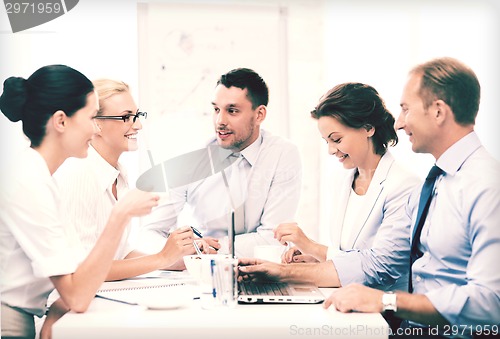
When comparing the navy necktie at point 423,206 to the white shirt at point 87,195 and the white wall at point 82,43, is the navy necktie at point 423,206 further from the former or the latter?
the white wall at point 82,43

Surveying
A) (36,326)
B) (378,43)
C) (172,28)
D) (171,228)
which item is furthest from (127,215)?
(378,43)

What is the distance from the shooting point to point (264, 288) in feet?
5.79

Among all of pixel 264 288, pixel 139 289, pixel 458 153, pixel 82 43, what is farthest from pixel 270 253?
pixel 82 43

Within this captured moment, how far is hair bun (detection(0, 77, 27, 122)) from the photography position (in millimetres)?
1731

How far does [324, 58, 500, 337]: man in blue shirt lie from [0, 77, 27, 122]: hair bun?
104cm

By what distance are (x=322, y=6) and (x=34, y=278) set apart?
1852 millimetres

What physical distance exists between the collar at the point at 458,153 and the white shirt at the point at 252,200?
88 cm

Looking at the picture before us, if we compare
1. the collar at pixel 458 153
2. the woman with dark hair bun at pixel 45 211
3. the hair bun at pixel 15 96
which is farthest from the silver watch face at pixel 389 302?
the hair bun at pixel 15 96

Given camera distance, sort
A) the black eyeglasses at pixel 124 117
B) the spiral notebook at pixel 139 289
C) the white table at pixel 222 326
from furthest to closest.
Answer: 1. the black eyeglasses at pixel 124 117
2. the spiral notebook at pixel 139 289
3. the white table at pixel 222 326

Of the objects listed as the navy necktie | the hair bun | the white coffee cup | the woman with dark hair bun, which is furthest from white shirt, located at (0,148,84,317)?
the navy necktie

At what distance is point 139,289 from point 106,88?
83cm

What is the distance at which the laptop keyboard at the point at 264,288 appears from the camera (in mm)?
1683

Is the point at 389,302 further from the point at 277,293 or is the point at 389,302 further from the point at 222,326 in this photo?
the point at 222,326

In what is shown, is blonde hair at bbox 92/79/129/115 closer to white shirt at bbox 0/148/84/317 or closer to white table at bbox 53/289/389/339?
white shirt at bbox 0/148/84/317
